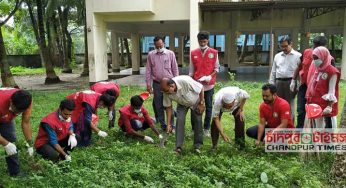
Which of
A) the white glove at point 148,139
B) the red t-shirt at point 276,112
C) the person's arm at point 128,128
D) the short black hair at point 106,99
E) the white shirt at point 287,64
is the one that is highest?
the white shirt at point 287,64

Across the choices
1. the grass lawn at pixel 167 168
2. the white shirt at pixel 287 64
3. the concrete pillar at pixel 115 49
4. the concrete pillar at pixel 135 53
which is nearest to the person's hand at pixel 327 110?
the grass lawn at pixel 167 168

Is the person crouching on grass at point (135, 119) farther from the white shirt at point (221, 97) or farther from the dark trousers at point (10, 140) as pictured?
the dark trousers at point (10, 140)

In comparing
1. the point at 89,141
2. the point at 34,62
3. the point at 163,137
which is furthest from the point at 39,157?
the point at 34,62

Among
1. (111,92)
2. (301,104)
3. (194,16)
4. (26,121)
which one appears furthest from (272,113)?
(194,16)

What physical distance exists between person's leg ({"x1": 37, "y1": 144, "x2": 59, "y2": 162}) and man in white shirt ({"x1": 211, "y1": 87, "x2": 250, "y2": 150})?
206 centimetres

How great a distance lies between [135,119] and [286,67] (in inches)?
101

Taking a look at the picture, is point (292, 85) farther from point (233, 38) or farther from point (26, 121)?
point (233, 38)

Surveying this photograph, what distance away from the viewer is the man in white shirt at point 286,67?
18.4 ft

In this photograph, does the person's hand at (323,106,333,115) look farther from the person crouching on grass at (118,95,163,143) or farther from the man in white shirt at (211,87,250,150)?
the person crouching on grass at (118,95,163,143)

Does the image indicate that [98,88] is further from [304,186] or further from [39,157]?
[304,186]

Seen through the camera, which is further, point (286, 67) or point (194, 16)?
point (194, 16)

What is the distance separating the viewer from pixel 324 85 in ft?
15.1

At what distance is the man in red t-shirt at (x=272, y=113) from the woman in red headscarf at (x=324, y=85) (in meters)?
0.38

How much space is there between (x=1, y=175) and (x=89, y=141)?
1.47 meters
